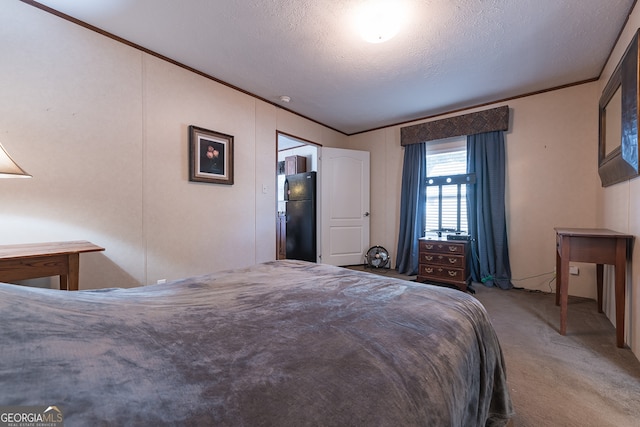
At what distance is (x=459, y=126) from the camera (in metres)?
3.63

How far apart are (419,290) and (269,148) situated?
286cm

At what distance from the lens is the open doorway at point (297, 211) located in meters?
4.48

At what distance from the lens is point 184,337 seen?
2.32ft

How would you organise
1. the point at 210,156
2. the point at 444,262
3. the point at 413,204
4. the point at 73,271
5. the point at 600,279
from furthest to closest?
the point at 413,204 → the point at 444,262 → the point at 210,156 → the point at 600,279 → the point at 73,271

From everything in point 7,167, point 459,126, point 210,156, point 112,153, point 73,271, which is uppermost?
point 459,126

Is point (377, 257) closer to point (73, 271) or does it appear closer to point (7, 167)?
point (73, 271)

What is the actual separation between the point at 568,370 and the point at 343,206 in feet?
10.7

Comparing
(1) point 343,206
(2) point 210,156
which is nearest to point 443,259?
(1) point 343,206

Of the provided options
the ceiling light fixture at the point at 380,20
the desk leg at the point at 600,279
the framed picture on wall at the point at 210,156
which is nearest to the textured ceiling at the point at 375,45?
the ceiling light fixture at the point at 380,20

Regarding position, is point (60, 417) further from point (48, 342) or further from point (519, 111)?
point (519, 111)

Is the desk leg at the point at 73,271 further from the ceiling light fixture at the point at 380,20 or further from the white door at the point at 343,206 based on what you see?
the white door at the point at 343,206

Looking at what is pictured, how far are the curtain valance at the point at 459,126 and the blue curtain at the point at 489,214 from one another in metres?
0.11

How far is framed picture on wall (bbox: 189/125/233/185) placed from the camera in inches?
107

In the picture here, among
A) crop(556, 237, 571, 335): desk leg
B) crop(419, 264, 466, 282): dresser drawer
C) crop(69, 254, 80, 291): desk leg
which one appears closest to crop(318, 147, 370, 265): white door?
crop(419, 264, 466, 282): dresser drawer
